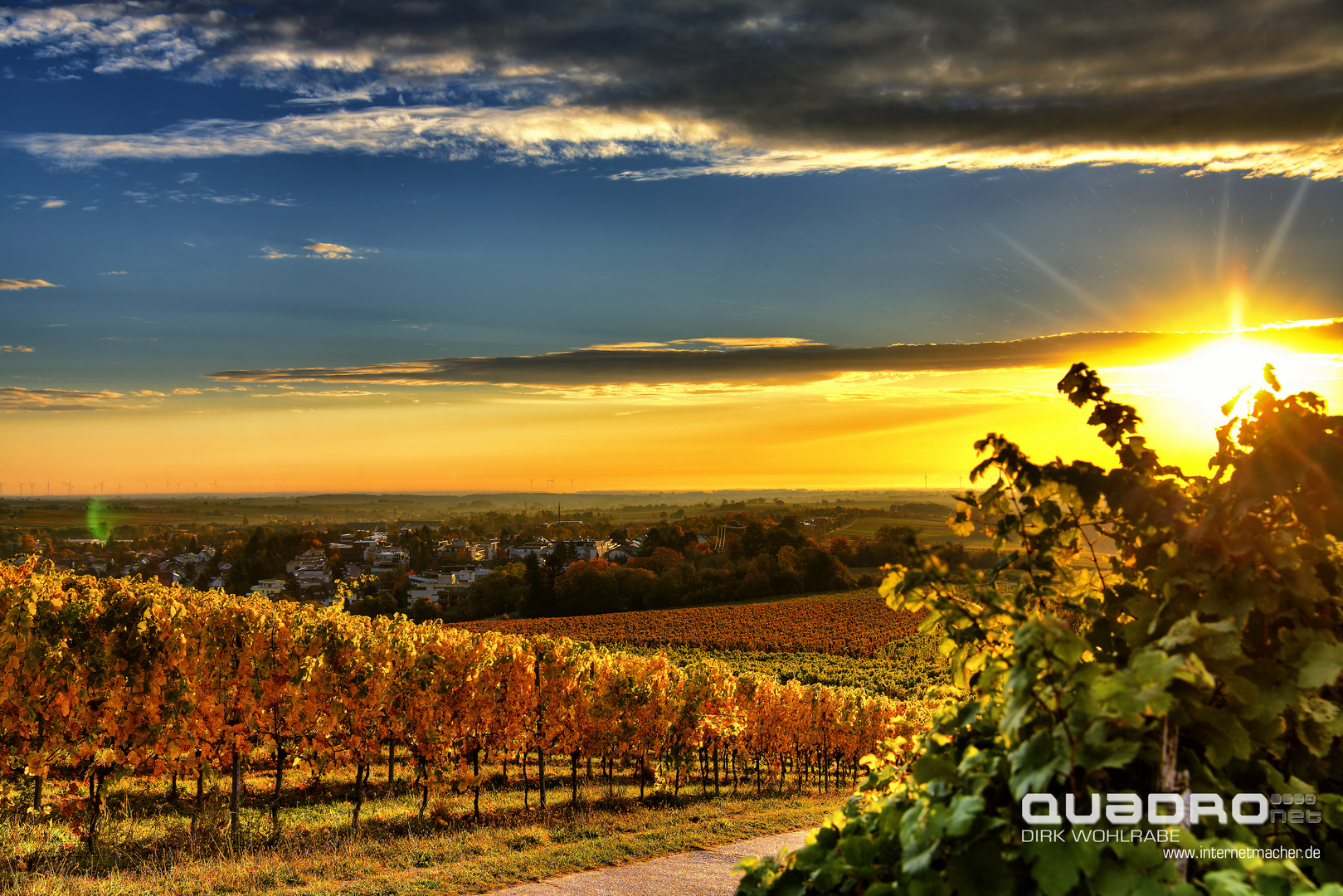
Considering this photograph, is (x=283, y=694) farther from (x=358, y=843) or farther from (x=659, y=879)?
(x=659, y=879)

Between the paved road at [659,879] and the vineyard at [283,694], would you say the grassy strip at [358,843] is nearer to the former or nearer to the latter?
the paved road at [659,879]

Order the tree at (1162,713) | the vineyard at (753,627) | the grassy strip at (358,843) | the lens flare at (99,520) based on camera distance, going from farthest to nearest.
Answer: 1. the lens flare at (99,520)
2. the vineyard at (753,627)
3. the grassy strip at (358,843)
4. the tree at (1162,713)

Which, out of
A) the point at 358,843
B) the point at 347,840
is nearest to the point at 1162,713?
the point at 358,843

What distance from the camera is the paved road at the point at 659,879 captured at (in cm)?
1291

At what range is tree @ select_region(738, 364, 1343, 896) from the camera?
1.95m

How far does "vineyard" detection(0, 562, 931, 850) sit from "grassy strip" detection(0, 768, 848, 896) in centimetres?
60

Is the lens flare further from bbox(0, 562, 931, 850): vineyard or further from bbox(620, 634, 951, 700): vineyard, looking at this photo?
bbox(0, 562, 931, 850): vineyard

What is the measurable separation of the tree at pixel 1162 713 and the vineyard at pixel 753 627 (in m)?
→ 66.2

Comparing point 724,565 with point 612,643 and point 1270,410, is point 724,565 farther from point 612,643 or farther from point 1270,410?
point 1270,410

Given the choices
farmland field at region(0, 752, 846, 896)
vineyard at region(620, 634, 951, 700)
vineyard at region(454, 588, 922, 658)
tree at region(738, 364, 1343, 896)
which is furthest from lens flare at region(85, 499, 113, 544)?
tree at region(738, 364, 1343, 896)

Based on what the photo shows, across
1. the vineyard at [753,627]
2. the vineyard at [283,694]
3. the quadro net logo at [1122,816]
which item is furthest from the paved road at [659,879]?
the vineyard at [753,627]

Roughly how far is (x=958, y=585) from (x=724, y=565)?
10337cm

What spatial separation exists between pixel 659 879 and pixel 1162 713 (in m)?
14.0

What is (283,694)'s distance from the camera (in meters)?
15.4
